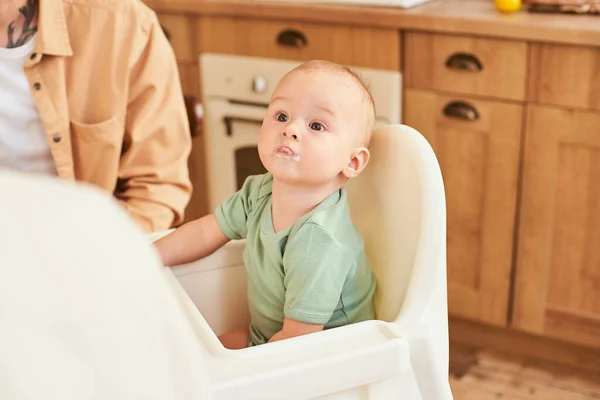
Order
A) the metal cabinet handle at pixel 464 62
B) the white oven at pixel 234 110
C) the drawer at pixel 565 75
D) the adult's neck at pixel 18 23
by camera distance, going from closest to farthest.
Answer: the adult's neck at pixel 18 23 → the drawer at pixel 565 75 → the metal cabinet handle at pixel 464 62 → the white oven at pixel 234 110

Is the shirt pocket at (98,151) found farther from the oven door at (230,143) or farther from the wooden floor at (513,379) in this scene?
the wooden floor at (513,379)

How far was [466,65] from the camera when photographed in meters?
1.91

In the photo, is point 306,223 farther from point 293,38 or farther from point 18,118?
point 293,38

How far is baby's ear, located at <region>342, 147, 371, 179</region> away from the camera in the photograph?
1.01 meters

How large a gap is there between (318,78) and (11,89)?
52 cm

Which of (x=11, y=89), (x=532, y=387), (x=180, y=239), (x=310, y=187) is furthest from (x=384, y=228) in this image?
(x=532, y=387)

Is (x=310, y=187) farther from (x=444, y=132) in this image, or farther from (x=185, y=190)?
(x=444, y=132)

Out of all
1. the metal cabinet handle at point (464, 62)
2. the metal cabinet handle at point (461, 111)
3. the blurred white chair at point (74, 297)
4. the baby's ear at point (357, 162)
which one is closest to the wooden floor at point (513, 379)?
the metal cabinet handle at point (461, 111)

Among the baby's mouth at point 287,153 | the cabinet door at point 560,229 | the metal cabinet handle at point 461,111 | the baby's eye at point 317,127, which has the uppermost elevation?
the baby's eye at point 317,127

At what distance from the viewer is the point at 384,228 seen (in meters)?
1.04

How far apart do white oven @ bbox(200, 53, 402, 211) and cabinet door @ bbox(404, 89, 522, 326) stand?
113 mm

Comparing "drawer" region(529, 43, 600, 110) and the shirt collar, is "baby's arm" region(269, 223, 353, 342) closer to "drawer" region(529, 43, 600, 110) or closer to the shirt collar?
the shirt collar

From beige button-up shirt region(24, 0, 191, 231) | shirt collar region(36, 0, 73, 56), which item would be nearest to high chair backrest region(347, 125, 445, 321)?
beige button-up shirt region(24, 0, 191, 231)

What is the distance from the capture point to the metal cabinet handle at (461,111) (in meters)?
1.95
